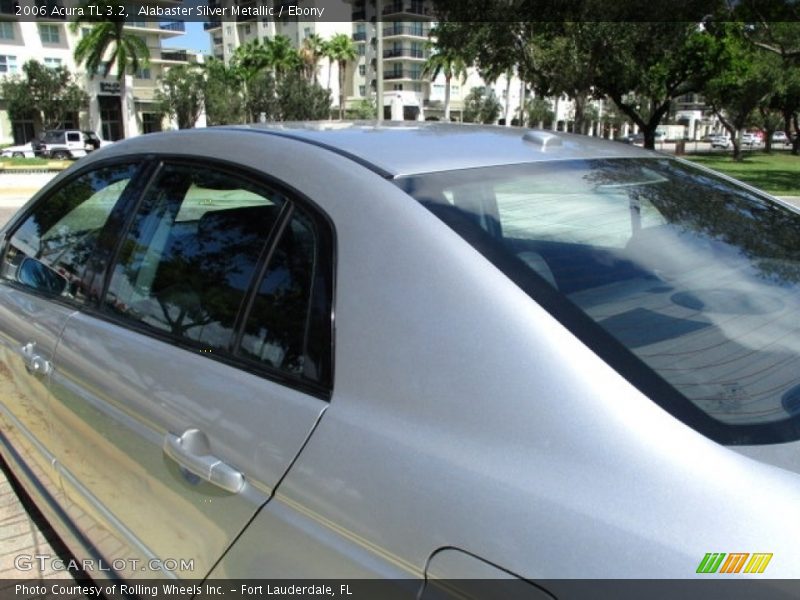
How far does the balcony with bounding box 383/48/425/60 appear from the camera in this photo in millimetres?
84375

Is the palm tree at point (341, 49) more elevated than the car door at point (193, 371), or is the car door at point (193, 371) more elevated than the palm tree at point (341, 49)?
the palm tree at point (341, 49)

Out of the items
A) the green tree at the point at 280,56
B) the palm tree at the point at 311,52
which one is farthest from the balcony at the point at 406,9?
the green tree at the point at 280,56

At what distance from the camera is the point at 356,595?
1303mm

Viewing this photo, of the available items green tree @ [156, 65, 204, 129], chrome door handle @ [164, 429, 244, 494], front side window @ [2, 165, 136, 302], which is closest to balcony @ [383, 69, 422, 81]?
green tree @ [156, 65, 204, 129]

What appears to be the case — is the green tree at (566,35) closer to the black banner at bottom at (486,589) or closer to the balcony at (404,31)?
the black banner at bottom at (486,589)

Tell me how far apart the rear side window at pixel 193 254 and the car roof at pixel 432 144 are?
20 cm

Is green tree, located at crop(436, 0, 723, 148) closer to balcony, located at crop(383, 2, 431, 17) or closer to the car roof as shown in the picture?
the car roof

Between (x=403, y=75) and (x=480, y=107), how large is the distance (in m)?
10.9

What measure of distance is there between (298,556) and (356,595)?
6.5 inches

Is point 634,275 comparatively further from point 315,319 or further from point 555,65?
point 555,65

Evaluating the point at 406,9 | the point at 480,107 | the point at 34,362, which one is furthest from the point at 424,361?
the point at 406,9

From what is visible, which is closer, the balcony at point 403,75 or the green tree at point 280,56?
the green tree at point 280,56

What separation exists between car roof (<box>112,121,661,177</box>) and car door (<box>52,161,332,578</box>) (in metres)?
0.22

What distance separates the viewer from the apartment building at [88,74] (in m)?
57.8
